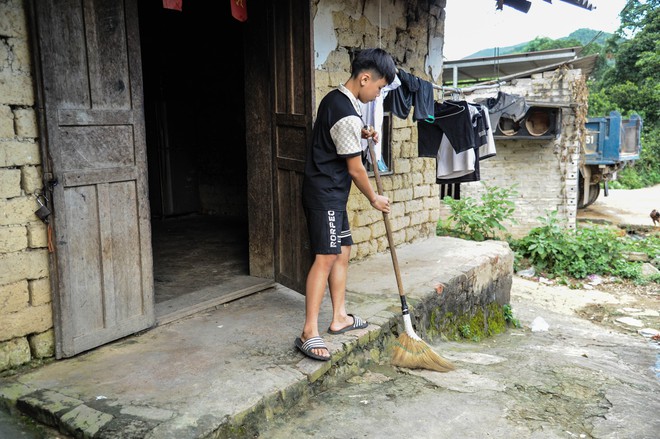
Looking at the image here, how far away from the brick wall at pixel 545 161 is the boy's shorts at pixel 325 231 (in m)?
9.90

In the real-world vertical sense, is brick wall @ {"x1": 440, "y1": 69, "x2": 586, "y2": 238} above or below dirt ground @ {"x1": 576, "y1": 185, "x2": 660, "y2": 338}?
above

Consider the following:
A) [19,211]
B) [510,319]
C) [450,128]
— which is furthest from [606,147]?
[19,211]

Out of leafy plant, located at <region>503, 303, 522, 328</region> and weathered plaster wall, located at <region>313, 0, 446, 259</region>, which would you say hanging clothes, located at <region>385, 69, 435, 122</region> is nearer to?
weathered plaster wall, located at <region>313, 0, 446, 259</region>

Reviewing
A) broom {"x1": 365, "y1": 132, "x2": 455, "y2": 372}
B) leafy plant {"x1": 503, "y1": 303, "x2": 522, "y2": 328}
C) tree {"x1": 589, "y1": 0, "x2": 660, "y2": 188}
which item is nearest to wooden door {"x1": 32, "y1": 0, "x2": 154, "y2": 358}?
broom {"x1": 365, "y1": 132, "x2": 455, "y2": 372}

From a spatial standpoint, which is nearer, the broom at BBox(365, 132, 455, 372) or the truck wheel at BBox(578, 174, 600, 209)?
the broom at BBox(365, 132, 455, 372)

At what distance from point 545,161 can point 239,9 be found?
10910 mm

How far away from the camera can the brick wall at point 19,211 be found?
3.12 metres

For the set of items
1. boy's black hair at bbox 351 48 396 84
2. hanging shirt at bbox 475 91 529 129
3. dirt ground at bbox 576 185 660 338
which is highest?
hanging shirt at bbox 475 91 529 129

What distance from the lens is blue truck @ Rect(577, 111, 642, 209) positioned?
49.8 ft

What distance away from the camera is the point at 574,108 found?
12867 mm

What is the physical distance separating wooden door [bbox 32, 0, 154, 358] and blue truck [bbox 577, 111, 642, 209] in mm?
13623

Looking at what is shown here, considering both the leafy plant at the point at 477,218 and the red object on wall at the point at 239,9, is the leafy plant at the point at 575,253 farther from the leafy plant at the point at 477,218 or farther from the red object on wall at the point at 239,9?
the red object on wall at the point at 239,9

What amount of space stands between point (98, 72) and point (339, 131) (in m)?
1.56

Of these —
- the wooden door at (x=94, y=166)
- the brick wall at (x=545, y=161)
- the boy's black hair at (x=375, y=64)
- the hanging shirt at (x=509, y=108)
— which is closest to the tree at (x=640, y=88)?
the brick wall at (x=545, y=161)
